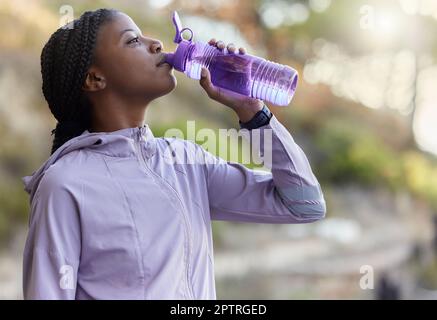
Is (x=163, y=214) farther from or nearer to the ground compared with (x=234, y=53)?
nearer to the ground

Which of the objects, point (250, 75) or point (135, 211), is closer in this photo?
point (135, 211)

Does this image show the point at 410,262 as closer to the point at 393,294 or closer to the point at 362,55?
the point at 393,294

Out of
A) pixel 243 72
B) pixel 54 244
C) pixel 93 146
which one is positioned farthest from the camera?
pixel 243 72

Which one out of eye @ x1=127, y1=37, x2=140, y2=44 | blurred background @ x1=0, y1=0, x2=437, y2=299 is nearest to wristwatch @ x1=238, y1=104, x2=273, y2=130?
eye @ x1=127, y1=37, x2=140, y2=44

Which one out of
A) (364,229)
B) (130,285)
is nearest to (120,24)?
(130,285)

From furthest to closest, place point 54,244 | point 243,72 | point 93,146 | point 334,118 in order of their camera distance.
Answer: point 334,118
point 243,72
point 93,146
point 54,244

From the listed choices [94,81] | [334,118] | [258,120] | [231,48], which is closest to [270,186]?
[258,120]

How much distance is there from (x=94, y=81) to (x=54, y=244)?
316 millimetres

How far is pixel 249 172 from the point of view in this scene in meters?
1.30

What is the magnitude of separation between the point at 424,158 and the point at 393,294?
1.29 metres

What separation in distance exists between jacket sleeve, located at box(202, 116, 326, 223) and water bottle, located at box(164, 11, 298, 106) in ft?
0.35

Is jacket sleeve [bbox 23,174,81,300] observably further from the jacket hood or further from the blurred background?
the blurred background

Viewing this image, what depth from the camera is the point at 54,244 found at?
1.10 meters

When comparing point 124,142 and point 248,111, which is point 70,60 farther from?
point 248,111
